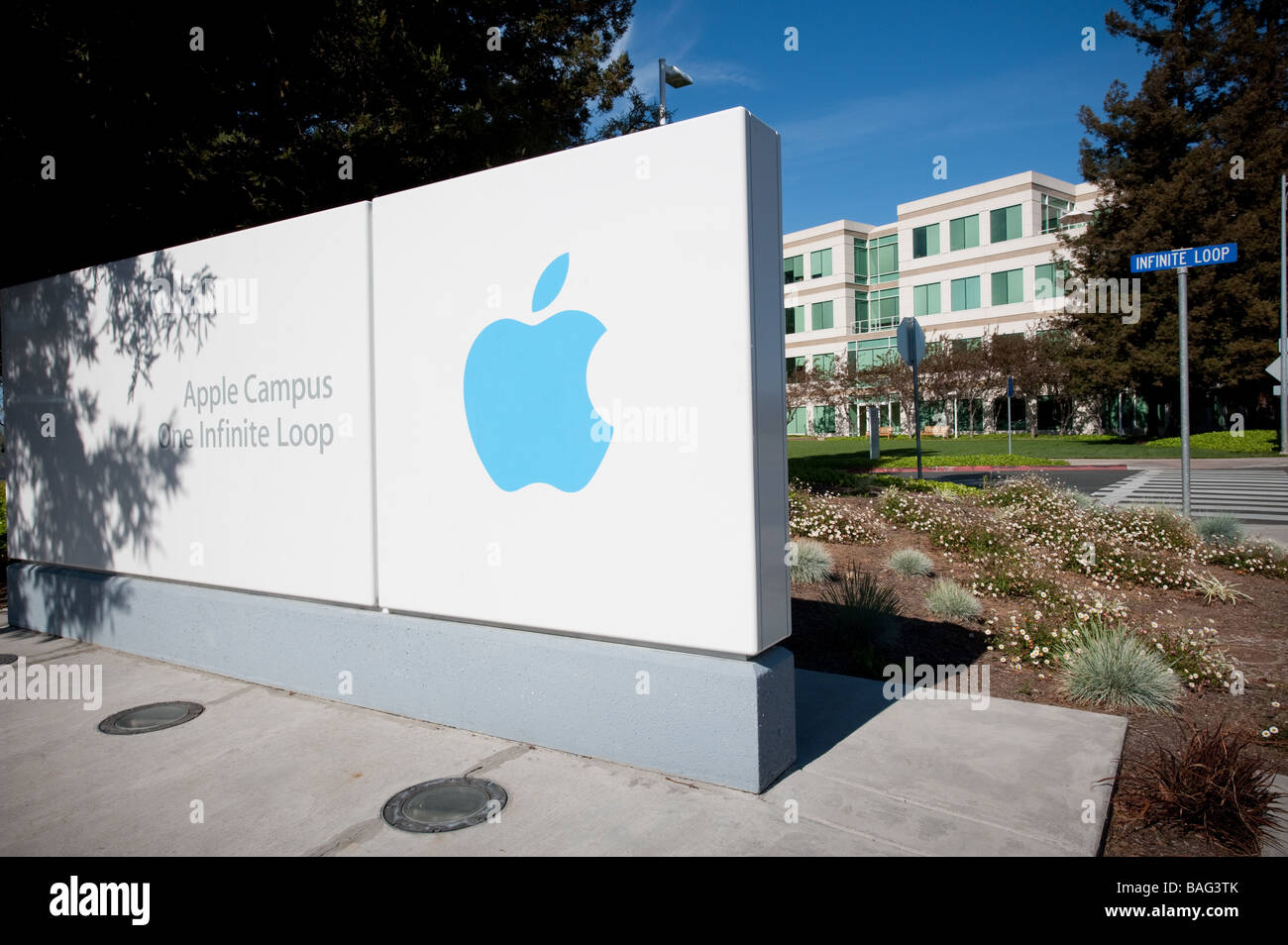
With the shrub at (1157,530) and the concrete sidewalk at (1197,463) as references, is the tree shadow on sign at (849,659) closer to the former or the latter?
the shrub at (1157,530)

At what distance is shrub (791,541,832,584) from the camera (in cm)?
851

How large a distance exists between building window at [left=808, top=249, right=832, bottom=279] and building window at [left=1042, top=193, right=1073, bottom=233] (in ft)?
49.7

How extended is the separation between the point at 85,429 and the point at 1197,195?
40.3m

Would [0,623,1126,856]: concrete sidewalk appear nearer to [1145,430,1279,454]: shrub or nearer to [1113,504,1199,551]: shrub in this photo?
[1113,504,1199,551]: shrub

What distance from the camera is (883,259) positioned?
6034 centimetres

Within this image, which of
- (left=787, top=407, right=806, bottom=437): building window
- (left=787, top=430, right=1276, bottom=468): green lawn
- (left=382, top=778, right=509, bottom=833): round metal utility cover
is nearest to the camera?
(left=382, top=778, right=509, bottom=833): round metal utility cover

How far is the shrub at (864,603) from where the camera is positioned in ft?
22.0

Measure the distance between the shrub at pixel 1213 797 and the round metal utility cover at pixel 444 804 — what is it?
121 inches

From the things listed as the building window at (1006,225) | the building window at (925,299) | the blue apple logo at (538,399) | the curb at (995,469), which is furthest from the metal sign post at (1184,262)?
the building window at (925,299)

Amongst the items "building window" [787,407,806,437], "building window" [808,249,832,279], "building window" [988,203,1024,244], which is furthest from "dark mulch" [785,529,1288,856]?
"building window" [808,249,832,279]

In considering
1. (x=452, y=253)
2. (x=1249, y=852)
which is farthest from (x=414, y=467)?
(x=1249, y=852)

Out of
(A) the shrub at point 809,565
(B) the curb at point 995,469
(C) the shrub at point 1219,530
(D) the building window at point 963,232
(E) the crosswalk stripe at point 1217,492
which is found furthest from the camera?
(D) the building window at point 963,232
